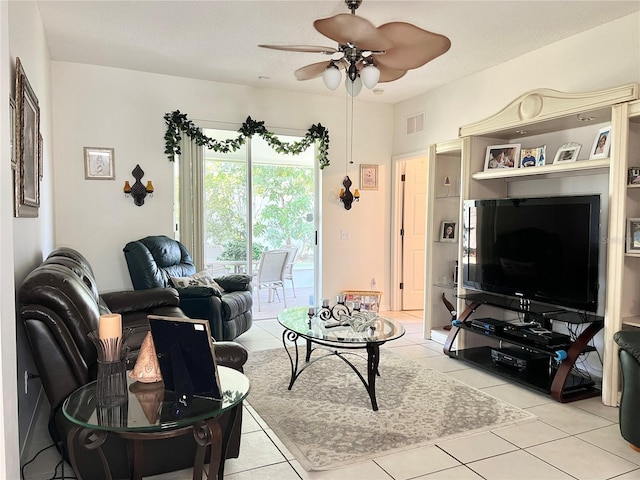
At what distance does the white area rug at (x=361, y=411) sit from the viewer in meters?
2.60

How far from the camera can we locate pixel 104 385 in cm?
178

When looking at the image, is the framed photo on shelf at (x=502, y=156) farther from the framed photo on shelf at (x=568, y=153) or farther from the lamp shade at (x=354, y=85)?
the lamp shade at (x=354, y=85)

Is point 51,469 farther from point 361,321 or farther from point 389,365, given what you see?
point 389,365

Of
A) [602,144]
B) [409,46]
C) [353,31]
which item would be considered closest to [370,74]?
[409,46]

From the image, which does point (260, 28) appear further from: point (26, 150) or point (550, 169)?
point (550, 169)

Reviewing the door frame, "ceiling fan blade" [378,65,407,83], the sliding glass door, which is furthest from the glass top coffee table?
the door frame

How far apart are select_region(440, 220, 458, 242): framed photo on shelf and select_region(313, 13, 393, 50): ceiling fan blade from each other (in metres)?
2.48

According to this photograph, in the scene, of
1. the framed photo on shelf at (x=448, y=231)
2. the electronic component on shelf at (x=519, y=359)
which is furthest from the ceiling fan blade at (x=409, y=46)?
the electronic component on shelf at (x=519, y=359)

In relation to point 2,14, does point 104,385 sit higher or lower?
lower

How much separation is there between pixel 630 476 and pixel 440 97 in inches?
164

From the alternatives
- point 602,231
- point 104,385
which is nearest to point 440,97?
point 602,231

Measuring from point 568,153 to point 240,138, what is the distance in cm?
336

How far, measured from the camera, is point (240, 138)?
17.5 feet

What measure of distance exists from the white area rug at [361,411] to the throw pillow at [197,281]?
105 cm
